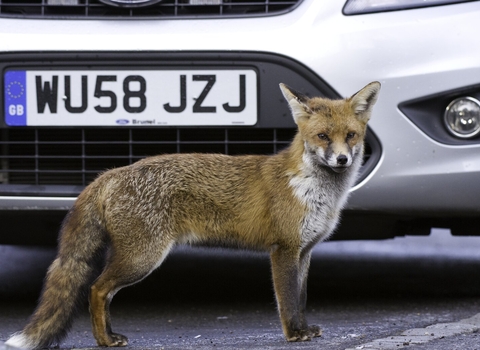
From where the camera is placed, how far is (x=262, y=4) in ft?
16.8

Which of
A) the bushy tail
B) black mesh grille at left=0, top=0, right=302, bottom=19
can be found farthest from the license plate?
the bushy tail

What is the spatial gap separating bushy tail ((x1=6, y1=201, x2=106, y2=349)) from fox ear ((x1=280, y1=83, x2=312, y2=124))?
97 centimetres

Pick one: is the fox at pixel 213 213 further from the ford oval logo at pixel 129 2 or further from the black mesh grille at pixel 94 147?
the ford oval logo at pixel 129 2

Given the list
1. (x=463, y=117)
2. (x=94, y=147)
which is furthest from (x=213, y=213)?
(x=463, y=117)

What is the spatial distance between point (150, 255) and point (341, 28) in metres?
1.43

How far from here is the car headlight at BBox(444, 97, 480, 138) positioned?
4.92 metres

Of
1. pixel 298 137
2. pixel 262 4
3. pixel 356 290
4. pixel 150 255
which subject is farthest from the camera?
pixel 356 290

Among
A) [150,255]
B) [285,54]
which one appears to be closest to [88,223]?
[150,255]

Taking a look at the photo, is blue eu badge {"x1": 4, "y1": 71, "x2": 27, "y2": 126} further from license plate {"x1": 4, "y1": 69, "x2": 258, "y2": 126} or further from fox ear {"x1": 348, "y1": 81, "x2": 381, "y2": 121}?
fox ear {"x1": 348, "y1": 81, "x2": 381, "y2": 121}

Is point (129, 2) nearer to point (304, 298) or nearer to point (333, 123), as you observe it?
point (333, 123)

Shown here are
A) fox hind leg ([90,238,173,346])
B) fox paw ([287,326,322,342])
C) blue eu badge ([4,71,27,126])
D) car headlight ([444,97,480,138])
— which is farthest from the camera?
blue eu badge ([4,71,27,126])

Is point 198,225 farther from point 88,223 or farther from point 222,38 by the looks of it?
point 222,38

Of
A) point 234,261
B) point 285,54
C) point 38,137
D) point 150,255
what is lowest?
point 234,261

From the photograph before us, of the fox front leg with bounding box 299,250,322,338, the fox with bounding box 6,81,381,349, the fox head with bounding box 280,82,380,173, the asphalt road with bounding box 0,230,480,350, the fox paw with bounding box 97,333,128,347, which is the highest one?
the fox head with bounding box 280,82,380,173
